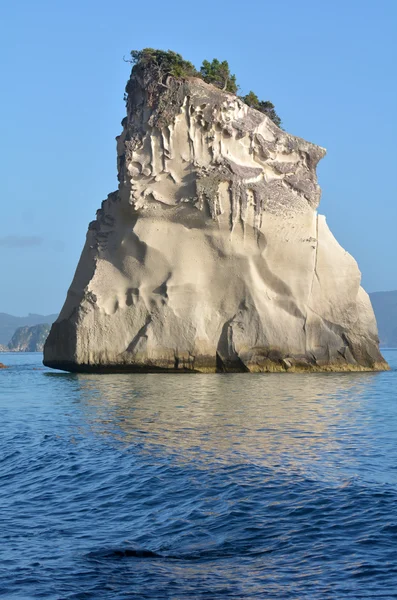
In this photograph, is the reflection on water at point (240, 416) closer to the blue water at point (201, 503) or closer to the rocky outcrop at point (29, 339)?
the blue water at point (201, 503)

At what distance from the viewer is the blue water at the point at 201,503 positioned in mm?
7594

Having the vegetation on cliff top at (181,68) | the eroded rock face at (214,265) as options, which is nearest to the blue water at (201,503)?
the eroded rock face at (214,265)

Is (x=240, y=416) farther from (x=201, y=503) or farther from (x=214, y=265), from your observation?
(x=214, y=265)

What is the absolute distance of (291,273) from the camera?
3259 centimetres

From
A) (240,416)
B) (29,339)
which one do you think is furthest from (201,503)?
(29,339)

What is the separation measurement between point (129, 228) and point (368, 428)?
18.8m

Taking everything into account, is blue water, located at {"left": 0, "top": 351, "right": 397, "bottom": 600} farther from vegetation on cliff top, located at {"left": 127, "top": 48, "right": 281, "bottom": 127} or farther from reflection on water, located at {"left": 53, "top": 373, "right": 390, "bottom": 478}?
vegetation on cliff top, located at {"left": 127, "top": 48, "right": 281, "bottom": 127}

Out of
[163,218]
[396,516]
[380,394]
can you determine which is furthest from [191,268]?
[396,516]

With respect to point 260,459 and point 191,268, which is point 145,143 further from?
point 260,459

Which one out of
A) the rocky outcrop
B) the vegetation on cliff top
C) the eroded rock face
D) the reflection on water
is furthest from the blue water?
the rocky outcrop

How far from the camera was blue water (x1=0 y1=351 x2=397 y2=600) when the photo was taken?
24.9ft

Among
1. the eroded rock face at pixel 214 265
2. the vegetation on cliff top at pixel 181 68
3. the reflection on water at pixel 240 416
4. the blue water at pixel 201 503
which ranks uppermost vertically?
the vegetation on cliff top at pixel 181 68

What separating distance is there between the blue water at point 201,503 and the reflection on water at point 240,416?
55 mm

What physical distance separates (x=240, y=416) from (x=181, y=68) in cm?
1898
